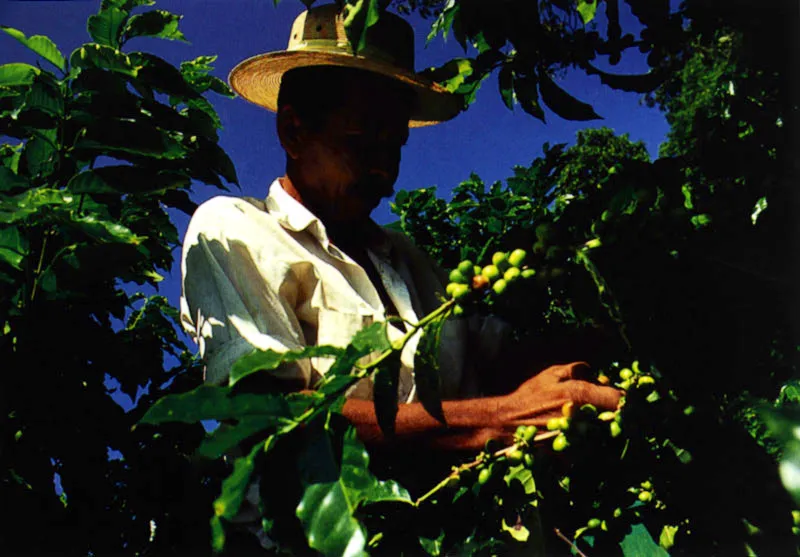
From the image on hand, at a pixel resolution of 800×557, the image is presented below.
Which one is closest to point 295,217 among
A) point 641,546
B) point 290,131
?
point 290,131

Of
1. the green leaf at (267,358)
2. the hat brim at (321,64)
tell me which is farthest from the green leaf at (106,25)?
the green leaf at (267,358)

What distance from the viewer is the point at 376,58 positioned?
91.4 inches

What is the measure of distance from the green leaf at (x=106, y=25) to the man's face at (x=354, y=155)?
2.08 ft

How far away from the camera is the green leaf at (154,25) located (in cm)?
224

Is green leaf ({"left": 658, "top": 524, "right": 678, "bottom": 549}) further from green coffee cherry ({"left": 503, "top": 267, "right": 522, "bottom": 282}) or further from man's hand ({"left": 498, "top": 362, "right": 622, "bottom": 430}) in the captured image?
green coffee cherry ({"left": 503, "top": 267, "right": 522, "bottom": 282})

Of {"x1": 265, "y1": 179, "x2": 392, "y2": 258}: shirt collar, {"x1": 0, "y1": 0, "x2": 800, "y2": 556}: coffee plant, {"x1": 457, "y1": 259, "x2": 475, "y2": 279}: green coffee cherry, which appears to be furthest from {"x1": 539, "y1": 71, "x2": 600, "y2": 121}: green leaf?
{"x1": 265, "y1": 179, "x2": 392, "y2": 258}: shirt collar

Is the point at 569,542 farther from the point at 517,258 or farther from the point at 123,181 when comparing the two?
the point at 123,181

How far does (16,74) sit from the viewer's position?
2.17m

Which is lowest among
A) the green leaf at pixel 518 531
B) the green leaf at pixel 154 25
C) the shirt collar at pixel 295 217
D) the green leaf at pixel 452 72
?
the green leaf at pixel 518 531

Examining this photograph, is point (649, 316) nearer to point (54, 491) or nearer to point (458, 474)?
point (458, 474)

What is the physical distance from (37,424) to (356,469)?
146 cm

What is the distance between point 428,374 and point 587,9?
3.62 ft

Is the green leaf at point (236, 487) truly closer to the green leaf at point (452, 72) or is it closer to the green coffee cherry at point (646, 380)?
the green coffee cherry at point (646, 380)

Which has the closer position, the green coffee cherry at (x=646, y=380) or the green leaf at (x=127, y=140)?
the green coffee cherry at (x=646, y=380)
